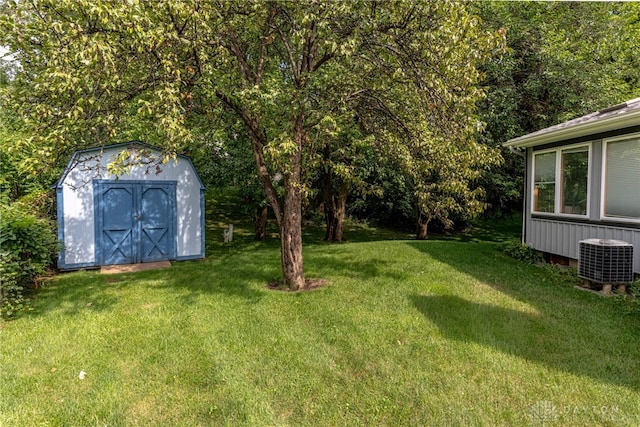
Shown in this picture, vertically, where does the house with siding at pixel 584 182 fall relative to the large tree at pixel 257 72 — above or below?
below

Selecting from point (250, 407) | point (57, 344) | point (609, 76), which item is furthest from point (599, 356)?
point (609, 76)

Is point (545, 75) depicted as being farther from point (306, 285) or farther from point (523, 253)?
point (306, 285)

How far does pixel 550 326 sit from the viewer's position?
4.26 m

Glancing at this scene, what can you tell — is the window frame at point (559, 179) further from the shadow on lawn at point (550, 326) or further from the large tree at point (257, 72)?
the large tree at point (257, 72)

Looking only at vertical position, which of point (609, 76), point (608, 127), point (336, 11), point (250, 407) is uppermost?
point (609, 76)

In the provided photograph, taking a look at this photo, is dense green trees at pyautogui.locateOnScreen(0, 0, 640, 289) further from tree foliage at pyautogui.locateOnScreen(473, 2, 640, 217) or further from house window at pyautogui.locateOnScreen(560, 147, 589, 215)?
tree foliage at pyautogui.locateOnScreen(473, 2, 640, 217)

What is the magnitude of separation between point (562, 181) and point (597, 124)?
1699 mm

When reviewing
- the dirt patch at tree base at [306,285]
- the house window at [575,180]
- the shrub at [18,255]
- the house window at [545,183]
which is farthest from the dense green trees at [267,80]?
the house window at [545,183]

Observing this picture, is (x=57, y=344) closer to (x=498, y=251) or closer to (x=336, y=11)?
(x=336, y=11)

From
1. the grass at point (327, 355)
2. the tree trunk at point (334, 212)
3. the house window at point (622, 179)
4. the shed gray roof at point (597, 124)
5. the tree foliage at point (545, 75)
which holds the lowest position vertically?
the grass at point (327, 355)

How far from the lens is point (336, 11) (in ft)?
14.4

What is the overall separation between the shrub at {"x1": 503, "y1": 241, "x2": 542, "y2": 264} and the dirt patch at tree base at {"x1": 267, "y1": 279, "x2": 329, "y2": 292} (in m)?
4.38

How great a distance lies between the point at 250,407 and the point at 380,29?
461 centimetres

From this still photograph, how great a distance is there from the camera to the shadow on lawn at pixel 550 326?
3.43 meters
